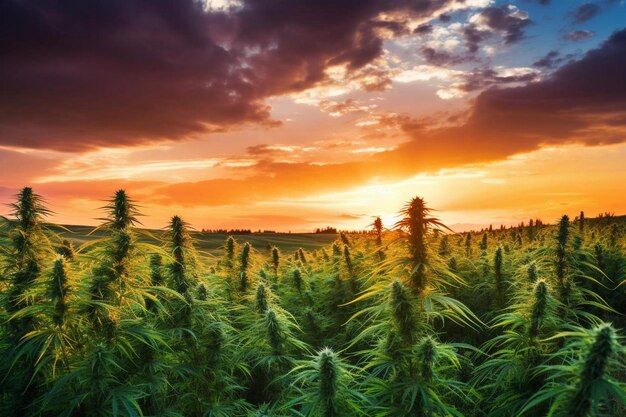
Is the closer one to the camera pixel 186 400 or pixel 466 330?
pixel 186 400

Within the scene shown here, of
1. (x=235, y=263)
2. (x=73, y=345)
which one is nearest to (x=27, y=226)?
(x=73, y=345)

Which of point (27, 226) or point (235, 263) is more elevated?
point (27, 226)

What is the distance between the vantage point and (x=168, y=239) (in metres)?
6.75

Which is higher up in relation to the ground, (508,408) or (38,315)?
(38,315)

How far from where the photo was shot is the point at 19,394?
16.4 feet

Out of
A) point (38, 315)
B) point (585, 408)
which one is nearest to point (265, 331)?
point (38, 315)

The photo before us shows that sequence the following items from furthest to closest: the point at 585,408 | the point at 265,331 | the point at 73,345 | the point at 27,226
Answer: the point at 265,331
the point at 27,226
the point at 73,345
the point at 585,408

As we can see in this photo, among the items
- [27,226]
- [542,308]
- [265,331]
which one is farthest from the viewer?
[265,331]

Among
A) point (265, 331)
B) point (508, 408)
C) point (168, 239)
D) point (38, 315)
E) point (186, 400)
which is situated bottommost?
point (186, 400)

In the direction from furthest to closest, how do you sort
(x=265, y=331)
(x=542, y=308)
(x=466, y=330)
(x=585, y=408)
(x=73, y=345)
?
(x=466, y=330), (x=265, y=331), (x=73, y=345), (x=542, y=308), (x=585, y=408)

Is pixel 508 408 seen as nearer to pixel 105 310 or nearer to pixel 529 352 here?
pixel 529 352

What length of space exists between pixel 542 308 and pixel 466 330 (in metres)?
5.72

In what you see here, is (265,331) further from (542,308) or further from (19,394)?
(542,308)

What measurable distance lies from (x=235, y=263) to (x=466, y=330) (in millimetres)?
6146
